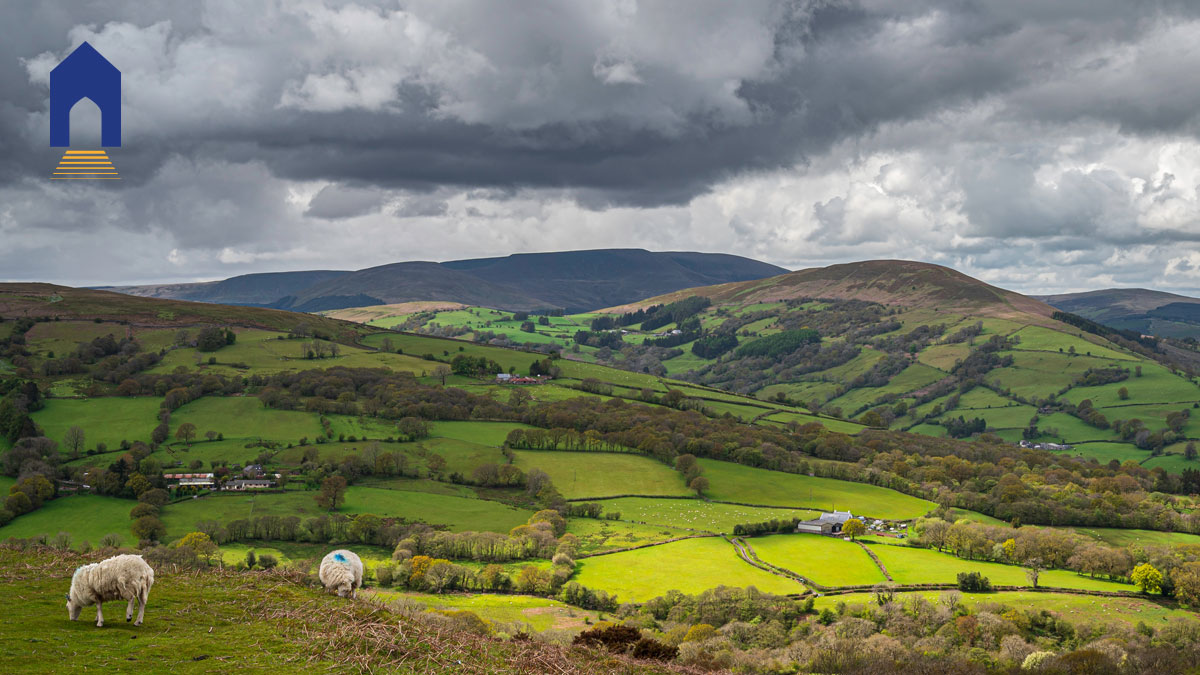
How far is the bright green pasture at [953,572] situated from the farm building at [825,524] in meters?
9.56

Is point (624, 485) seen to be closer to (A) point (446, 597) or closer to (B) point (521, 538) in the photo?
(B) point (521, 538)

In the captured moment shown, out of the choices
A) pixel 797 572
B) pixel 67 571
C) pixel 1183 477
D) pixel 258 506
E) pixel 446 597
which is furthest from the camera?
pixel 1183 477

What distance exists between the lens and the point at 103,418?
118125 mm

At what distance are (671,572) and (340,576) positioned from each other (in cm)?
5282

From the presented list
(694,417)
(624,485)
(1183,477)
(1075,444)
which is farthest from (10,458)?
(1075,444)

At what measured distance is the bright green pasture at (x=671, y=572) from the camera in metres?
69.9

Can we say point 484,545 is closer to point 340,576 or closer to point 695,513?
point 695,513

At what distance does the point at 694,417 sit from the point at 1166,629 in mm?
101768

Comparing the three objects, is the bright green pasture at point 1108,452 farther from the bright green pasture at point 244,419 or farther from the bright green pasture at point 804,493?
the bright green pasture at point 244,419

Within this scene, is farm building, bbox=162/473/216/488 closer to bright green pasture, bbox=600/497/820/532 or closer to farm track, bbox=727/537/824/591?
bright green pasture, bbox=600/497/820/532

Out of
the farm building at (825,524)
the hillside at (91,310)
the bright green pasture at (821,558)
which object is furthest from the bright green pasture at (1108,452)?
the hillside at (91,310)

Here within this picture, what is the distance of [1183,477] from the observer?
135250 mm

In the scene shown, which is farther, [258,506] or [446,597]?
[258,506]

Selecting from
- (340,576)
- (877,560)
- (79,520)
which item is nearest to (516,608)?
(340,576)
